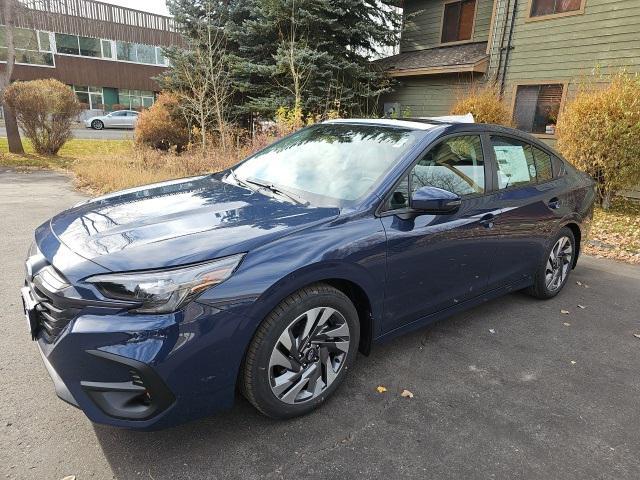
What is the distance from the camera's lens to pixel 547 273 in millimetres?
4117

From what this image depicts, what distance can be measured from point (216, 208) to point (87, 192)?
7166 millimetres

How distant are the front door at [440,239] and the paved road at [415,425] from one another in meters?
0.41

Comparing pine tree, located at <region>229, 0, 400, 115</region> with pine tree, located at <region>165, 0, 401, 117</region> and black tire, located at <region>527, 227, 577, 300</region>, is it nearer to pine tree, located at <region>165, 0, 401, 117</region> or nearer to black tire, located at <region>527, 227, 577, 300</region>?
pine tree, located at <region>165, 0, 401, 117</region>

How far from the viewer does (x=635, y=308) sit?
419 cm

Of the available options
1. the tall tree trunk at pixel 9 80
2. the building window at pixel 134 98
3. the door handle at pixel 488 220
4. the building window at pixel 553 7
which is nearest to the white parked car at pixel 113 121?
the building window at pixel 134 98

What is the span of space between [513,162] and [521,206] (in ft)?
1.24

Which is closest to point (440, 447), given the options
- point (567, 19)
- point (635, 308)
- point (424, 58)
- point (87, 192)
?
point (635, 308)

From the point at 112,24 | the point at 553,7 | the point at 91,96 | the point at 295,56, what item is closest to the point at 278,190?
the point at 295,56

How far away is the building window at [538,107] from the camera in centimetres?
1089

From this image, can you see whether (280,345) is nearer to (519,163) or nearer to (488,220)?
(488,220)

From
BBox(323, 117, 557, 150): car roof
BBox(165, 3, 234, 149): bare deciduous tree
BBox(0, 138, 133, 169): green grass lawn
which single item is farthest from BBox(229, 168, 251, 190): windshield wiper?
BBox(0, 138, 133, 169): green grass lawn

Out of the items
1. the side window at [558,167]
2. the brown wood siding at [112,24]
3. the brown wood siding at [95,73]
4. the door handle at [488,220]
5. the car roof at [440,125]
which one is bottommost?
the door handle at [488,220]

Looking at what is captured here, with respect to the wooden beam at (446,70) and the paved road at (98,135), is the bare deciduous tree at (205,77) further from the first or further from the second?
the paved road at (98,135)

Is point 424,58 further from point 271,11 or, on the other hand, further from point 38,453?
point 38,453
